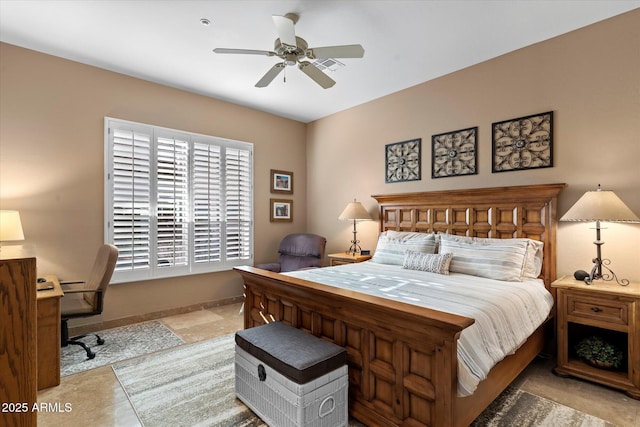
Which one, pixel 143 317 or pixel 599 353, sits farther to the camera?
pixel 143 317

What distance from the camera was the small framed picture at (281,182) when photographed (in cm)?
536

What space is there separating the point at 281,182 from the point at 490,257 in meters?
3.48

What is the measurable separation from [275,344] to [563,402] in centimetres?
215

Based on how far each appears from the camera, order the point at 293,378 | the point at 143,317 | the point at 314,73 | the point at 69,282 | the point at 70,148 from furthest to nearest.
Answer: the point at 143,317 → the point at 70,148 → the point at 69,282 → the point at 314,73 → the point at 293,378

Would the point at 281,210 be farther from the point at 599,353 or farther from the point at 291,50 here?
the point at 599,353

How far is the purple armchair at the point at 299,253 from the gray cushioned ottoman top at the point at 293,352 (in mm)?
2423

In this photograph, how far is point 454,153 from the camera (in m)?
3.86

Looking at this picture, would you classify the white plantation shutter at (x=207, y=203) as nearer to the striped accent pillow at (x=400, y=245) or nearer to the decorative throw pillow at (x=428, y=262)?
the striped accent pillow at (x=400, y=245)

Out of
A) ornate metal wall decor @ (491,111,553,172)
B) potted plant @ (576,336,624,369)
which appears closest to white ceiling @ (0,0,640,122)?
ornate metal wall decor @ (491,111,553,172)

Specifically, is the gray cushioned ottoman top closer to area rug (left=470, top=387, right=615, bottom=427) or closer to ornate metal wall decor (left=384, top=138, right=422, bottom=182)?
area rug (left=470, top=387, right=615, bottom=427)

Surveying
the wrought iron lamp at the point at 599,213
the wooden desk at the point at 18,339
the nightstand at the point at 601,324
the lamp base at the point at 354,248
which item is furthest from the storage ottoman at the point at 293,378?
the lamp base at the point at 354,248

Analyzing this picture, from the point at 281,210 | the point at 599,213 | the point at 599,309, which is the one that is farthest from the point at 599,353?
the point at 281,210

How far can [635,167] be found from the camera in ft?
8.93

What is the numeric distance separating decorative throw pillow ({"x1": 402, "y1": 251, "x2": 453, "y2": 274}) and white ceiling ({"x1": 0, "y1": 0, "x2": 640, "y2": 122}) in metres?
2.11
